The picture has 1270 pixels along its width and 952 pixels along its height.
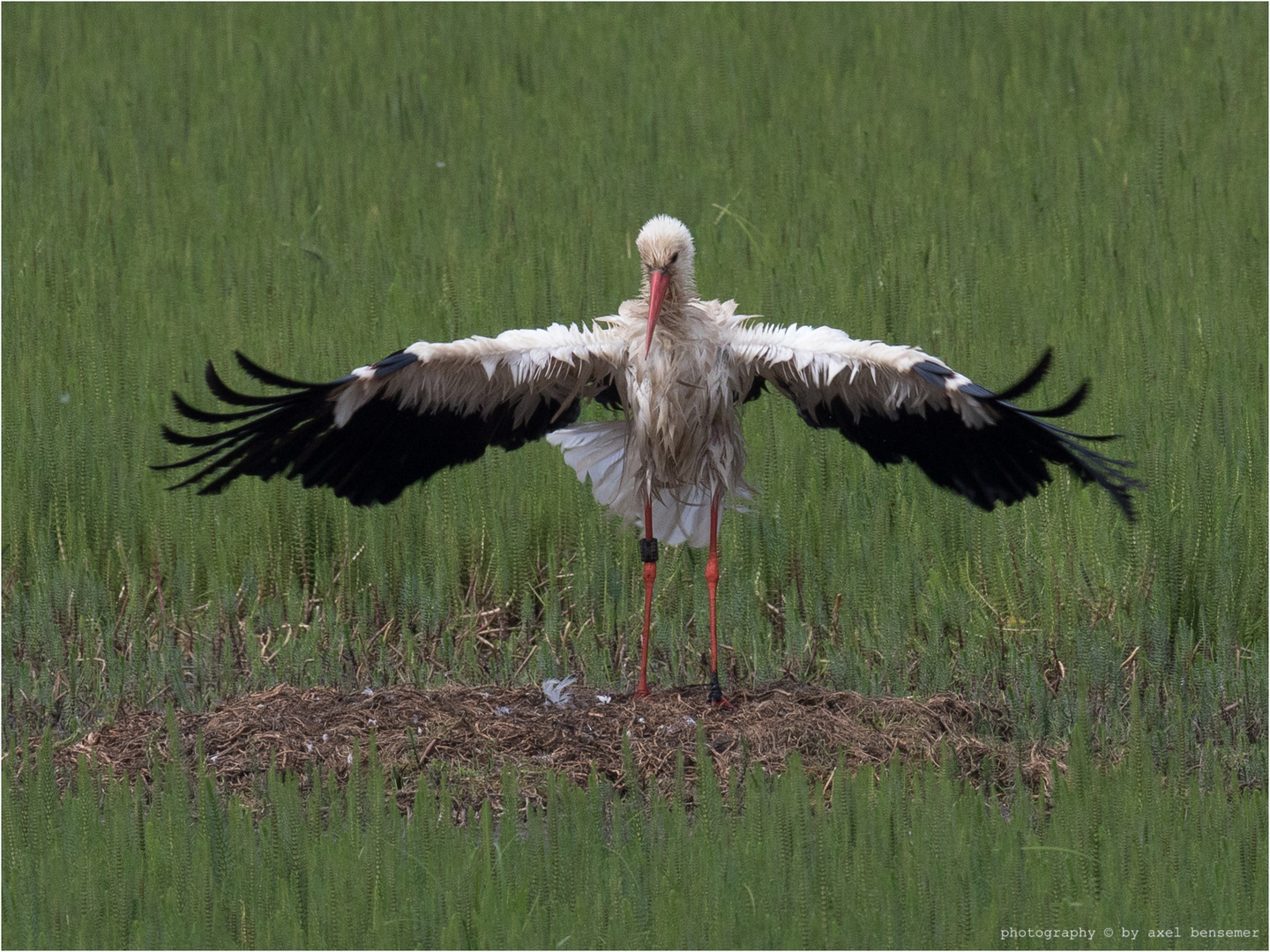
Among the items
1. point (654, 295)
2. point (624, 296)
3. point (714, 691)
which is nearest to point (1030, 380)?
point (654, 295)

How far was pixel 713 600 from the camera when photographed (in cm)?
613

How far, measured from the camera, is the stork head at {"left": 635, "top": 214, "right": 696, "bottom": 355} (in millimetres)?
5863

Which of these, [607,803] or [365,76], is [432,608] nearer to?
[607,803]

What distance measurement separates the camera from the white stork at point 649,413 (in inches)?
218

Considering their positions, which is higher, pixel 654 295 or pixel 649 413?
pixel 654 295

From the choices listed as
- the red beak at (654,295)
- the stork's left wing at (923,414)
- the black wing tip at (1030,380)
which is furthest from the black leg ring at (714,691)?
the black wing tip at (1030,380)

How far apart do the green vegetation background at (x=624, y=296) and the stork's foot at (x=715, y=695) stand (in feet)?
2.03

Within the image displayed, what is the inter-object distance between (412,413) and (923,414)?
1.71 meters

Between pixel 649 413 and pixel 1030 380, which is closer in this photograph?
pixel 1030 380

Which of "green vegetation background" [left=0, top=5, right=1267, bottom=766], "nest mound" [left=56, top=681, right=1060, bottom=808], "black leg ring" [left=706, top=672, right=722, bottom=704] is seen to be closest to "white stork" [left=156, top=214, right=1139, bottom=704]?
"black leg ring" [left=706, top=672, right=722, bottom=704]

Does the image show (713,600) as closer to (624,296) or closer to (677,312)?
(677,312)

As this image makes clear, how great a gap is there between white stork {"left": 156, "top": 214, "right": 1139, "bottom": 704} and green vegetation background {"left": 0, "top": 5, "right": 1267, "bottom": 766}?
69cm

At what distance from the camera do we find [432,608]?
263 inches

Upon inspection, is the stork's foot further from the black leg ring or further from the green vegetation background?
the green vegetation background
